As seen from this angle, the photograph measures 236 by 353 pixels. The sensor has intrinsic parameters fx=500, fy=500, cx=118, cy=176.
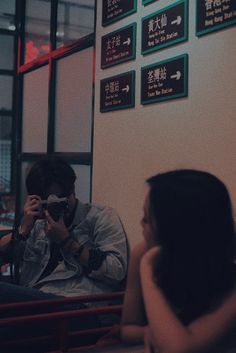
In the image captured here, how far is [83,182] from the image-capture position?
3.49 meters

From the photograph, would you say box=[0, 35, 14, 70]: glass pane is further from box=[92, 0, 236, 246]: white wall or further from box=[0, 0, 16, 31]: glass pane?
box=[92, 0, 236, 246]: white wall

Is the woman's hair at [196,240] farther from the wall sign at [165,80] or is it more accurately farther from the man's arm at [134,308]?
the wall sign at [165,80]

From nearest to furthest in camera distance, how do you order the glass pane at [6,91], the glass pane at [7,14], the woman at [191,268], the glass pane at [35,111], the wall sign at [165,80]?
the woman at [191,268] → the wall sign at [165,80] → the glass pane at [35,111] → the glass pane at [7,14] → the glass pane at [6,91]

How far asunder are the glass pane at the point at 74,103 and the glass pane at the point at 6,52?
272 centimetres

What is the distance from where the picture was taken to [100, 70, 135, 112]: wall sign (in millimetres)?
2789

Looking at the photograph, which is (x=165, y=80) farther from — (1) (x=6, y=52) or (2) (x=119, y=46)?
(1) (x=6, y=52)

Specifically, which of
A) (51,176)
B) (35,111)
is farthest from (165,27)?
(35,111)

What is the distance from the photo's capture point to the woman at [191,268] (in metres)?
1.07

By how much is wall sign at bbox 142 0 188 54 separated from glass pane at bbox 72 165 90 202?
1032 mm

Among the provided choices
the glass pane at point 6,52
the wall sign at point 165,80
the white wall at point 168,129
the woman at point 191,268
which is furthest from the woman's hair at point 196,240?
the glass pane at point 6,52

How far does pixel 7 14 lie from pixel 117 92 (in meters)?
3.93

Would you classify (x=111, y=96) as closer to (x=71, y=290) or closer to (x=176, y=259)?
(x=71, y=290)

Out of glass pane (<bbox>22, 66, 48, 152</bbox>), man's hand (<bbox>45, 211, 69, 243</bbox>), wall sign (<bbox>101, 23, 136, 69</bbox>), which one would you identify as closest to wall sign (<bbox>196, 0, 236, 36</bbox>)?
wall sign (<bbox>101, 23, 136, 69</bbox>)

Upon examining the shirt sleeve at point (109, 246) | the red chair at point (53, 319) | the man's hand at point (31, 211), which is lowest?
the red chair at point (53, 319)
